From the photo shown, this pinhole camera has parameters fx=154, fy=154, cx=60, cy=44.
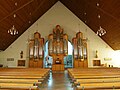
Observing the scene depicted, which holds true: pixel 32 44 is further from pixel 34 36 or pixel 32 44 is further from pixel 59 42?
pixel 59 42

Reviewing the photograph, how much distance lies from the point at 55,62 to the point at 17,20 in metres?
4.85

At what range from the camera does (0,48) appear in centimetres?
1325

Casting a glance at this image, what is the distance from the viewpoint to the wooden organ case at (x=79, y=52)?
1325 cm

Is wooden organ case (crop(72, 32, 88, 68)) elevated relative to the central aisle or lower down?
elevated

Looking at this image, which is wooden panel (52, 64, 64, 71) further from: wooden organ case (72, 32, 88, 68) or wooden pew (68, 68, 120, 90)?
wooden pew (68, 68, 120, 90)

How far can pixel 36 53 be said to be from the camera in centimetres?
1336

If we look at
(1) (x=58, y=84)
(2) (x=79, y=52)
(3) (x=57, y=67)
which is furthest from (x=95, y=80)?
(2) (x=79, y=52)

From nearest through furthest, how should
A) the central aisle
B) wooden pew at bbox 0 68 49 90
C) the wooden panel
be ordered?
wooden pew at bbox 0 68 49 90
the central aisle
the wooden panel

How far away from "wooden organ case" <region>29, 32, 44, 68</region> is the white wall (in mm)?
862

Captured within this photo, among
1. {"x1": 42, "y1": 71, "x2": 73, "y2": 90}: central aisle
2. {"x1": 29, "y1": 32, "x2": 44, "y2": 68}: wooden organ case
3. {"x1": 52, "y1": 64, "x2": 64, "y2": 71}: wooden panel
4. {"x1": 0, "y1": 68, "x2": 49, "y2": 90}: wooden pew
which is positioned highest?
{"x1": 29, "y1": 32, "x2": 44, "y2": 68}: wooden organ case

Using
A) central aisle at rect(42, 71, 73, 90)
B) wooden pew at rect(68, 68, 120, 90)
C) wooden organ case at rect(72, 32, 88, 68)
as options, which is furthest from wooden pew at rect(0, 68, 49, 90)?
wooden organ case at rect(72, 32, 88, 68)

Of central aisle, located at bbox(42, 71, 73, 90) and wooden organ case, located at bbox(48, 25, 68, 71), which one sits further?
wooden organ case, located at bbox(48, 25, 68, 71)

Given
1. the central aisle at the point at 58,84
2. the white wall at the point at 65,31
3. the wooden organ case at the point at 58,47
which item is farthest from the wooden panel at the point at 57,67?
the central aisle at the point at 58,84

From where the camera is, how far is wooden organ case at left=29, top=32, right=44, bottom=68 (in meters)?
13.3
